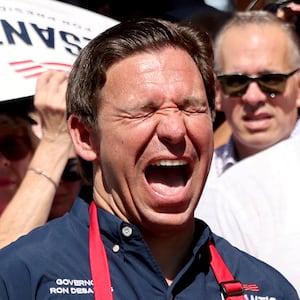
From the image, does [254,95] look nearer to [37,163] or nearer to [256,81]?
[256,81]

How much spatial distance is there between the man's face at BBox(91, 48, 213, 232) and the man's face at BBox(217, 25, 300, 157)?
1915mm

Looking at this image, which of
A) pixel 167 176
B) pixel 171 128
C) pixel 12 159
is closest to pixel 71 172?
pixel 12 159

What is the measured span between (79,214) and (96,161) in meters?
0.15

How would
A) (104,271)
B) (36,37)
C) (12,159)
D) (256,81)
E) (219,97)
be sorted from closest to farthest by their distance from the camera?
(104,271) < (36,37) < (12,159) < (256,81) < (219,97)

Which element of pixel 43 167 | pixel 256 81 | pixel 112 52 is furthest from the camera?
pixel 256 81

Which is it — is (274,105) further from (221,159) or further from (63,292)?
(63,292)

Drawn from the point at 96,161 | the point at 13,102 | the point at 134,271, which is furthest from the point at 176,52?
the point at 13,102

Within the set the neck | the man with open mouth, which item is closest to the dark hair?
the man with open mouth

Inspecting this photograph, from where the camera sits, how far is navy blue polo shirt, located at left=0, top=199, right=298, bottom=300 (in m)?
2.49

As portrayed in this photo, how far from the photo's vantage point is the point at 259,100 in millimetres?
4602

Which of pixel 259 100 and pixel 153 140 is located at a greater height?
pixel 153 140

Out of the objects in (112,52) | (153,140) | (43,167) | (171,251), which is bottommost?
(171,251)

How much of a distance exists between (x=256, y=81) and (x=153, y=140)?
6.63ft

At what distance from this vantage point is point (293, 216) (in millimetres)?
3426
